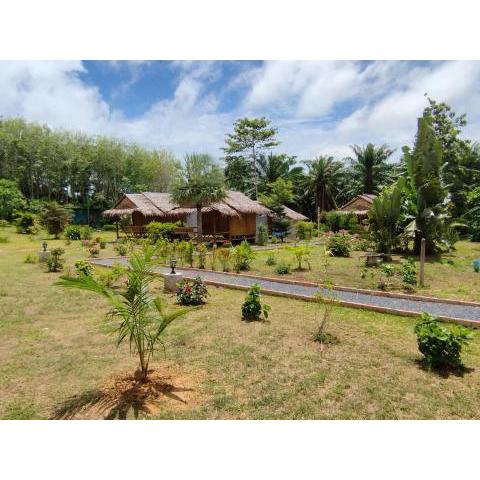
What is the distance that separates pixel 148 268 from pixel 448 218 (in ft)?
46.5

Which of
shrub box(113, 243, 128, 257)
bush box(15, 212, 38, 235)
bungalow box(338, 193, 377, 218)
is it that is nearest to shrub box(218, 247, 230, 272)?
shrub box(113, 243, 128, 257)

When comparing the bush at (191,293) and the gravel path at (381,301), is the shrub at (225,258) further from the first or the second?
the bush at (191,293)

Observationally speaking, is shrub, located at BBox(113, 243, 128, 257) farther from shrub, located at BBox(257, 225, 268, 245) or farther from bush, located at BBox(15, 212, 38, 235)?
bush, located at BBox(15, 212, 38, 235)

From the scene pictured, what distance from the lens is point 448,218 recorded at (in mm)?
15070

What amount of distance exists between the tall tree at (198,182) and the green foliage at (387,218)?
9.66m

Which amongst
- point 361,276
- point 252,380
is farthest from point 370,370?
point 361,276

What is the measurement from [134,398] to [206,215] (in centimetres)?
2223

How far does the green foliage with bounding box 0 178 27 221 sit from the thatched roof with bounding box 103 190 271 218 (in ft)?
32.0

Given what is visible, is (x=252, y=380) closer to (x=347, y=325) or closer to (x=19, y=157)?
(x=347, y=325)

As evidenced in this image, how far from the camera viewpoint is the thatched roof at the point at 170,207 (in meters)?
24.2

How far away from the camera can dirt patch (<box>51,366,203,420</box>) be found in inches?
147

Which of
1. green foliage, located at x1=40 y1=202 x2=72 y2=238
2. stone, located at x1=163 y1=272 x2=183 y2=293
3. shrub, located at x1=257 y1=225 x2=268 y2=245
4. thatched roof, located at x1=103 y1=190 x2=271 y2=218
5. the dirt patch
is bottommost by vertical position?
the dirt patch

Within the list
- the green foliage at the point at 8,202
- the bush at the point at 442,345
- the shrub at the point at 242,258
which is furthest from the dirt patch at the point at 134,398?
the green foliage at the point at 8,202

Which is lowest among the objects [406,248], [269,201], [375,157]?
[406,248]
